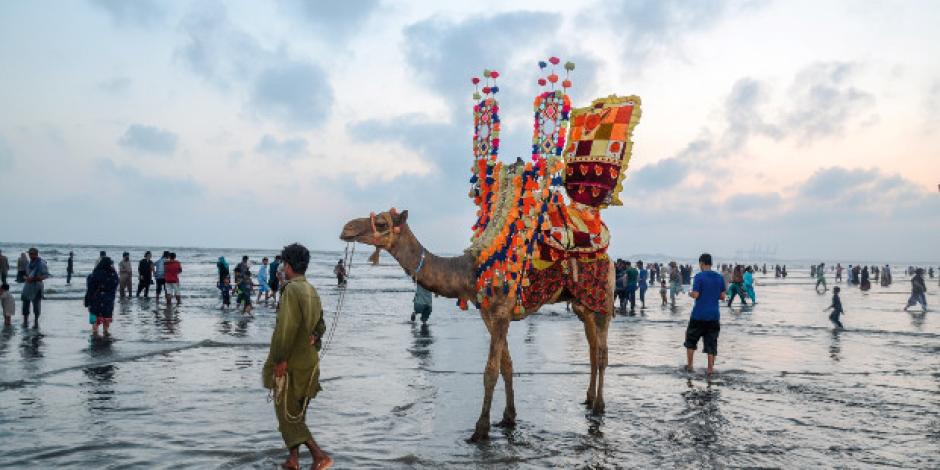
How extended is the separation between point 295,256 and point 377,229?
125 centimetres

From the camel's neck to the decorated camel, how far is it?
0.01 metres

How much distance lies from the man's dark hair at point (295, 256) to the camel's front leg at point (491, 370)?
2.40 m

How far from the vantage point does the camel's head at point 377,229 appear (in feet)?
22.5

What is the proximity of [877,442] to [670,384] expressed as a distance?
3.54 metres

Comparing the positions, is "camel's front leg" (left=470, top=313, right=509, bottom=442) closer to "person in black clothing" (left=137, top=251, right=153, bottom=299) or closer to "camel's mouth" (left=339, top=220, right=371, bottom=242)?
"camel's mouth" (left=339, top=220, right=371, bottom=242)

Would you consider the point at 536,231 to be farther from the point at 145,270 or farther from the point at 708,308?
the point at 145,270

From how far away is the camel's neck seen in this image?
7301 millimetres

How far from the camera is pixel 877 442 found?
734 cm

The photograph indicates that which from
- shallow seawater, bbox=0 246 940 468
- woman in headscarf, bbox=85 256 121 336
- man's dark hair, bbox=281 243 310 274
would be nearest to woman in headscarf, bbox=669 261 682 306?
shallow seawater, bbox=0 246 940 468

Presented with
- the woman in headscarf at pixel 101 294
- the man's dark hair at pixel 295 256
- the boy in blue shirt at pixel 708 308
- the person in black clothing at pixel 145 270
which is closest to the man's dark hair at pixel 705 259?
the boy in blue shirt at pixel 708 308

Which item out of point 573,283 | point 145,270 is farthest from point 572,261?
point 145,270

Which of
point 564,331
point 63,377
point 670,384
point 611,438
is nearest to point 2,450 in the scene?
point 63,377

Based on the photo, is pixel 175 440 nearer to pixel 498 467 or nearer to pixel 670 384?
pixel 498 467

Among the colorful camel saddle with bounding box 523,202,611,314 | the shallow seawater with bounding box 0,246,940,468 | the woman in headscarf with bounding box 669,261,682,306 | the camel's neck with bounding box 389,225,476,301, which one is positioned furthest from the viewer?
the woman in headscarf with bounding box 669,261,682,306
